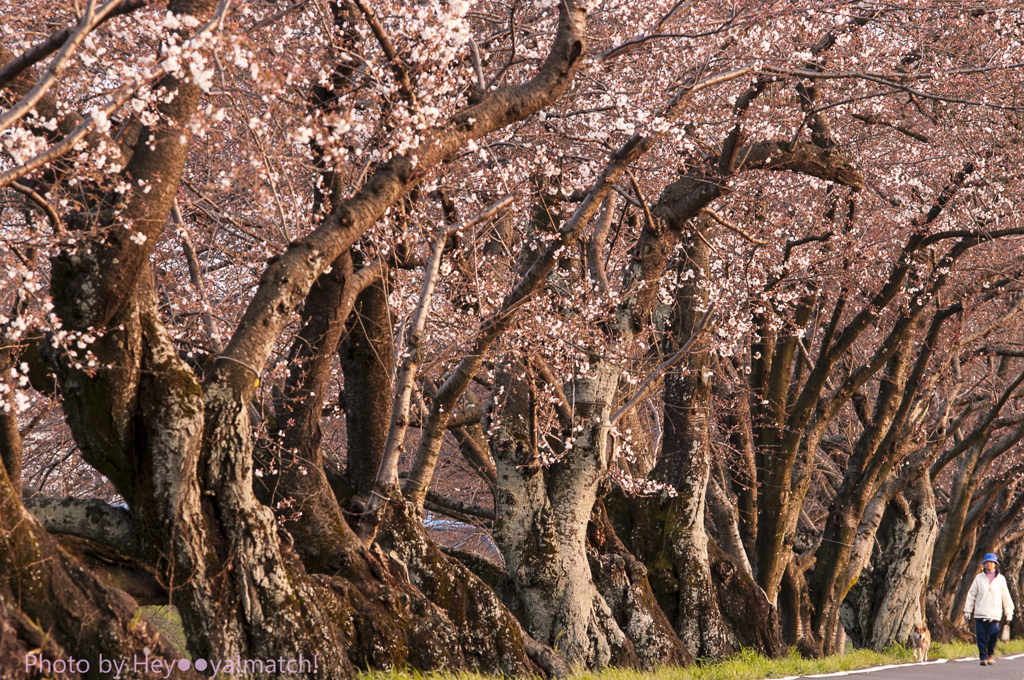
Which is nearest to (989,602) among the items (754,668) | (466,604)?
(754,668)

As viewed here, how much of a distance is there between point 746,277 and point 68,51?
35.6 feet

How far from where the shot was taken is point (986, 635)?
13.2 metres

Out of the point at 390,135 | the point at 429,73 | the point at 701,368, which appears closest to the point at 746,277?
the point at 701,368

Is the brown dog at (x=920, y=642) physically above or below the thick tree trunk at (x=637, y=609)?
below

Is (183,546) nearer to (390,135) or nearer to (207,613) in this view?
(207,613)

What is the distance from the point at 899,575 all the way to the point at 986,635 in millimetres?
4724

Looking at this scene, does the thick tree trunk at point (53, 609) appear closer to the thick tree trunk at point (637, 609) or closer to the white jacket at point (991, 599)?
the thick tree trunk at point (637, 609)

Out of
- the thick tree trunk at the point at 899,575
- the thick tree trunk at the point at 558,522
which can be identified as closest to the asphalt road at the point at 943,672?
the thick tree trunk at the point at 899,575

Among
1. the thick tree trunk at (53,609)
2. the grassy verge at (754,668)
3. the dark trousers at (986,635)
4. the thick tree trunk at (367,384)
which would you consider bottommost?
the grassy verge at (754,668)

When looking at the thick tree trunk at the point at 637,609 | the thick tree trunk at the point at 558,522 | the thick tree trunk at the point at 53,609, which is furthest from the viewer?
the thick tree trunk at the point at 637,609

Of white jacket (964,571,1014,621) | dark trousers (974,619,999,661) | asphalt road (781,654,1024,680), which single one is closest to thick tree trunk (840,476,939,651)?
asphalt road (781,654,1024,680)

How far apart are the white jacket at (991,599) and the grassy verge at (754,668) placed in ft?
6.60

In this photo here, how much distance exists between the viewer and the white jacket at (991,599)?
Result: 1242 centimetres

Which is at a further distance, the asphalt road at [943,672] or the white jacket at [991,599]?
the white jacket at [991,599]
